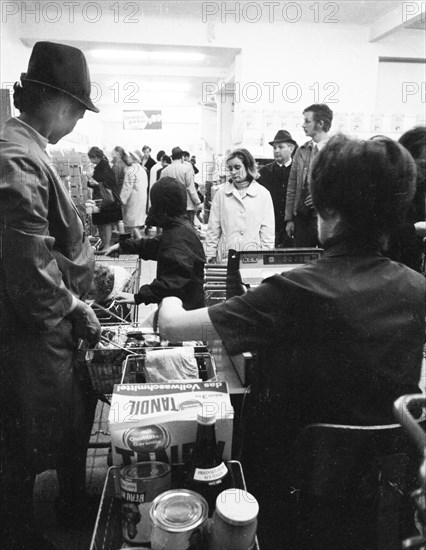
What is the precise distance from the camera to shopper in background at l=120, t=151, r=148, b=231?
8.90 meters

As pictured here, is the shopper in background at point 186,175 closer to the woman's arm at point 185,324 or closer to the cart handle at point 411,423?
the woman's arm at point 185,324

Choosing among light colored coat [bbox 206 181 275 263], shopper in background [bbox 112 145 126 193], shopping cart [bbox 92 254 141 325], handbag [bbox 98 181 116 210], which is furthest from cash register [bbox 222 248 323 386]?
shopper in background [bbox 112 145 126 193]

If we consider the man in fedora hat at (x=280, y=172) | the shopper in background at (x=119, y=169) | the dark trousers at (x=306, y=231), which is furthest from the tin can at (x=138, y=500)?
the shopper in background at (x=119, y=169)

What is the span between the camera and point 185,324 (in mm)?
1324

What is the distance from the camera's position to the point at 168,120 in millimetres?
23109

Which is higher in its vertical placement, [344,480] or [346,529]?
[344,480]

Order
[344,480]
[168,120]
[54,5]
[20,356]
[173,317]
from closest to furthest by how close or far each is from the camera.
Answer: [344,480]
[173,317]
[20,356]
[54,5]
[168,120]

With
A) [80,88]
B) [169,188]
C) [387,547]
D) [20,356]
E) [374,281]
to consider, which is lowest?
[387,547]

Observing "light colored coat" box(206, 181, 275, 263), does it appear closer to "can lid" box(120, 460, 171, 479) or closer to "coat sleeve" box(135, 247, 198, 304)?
"coat sleeve" box(135, 247, 198, 304)

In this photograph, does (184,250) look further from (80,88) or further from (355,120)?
(355,120)

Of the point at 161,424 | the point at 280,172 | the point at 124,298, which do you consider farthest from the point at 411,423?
the point at 280,172

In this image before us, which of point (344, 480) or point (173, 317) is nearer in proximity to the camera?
point (344, 480)

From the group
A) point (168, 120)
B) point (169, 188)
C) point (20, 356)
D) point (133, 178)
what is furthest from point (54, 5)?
point (168, 120)

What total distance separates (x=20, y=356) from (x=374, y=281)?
119 centimetres
